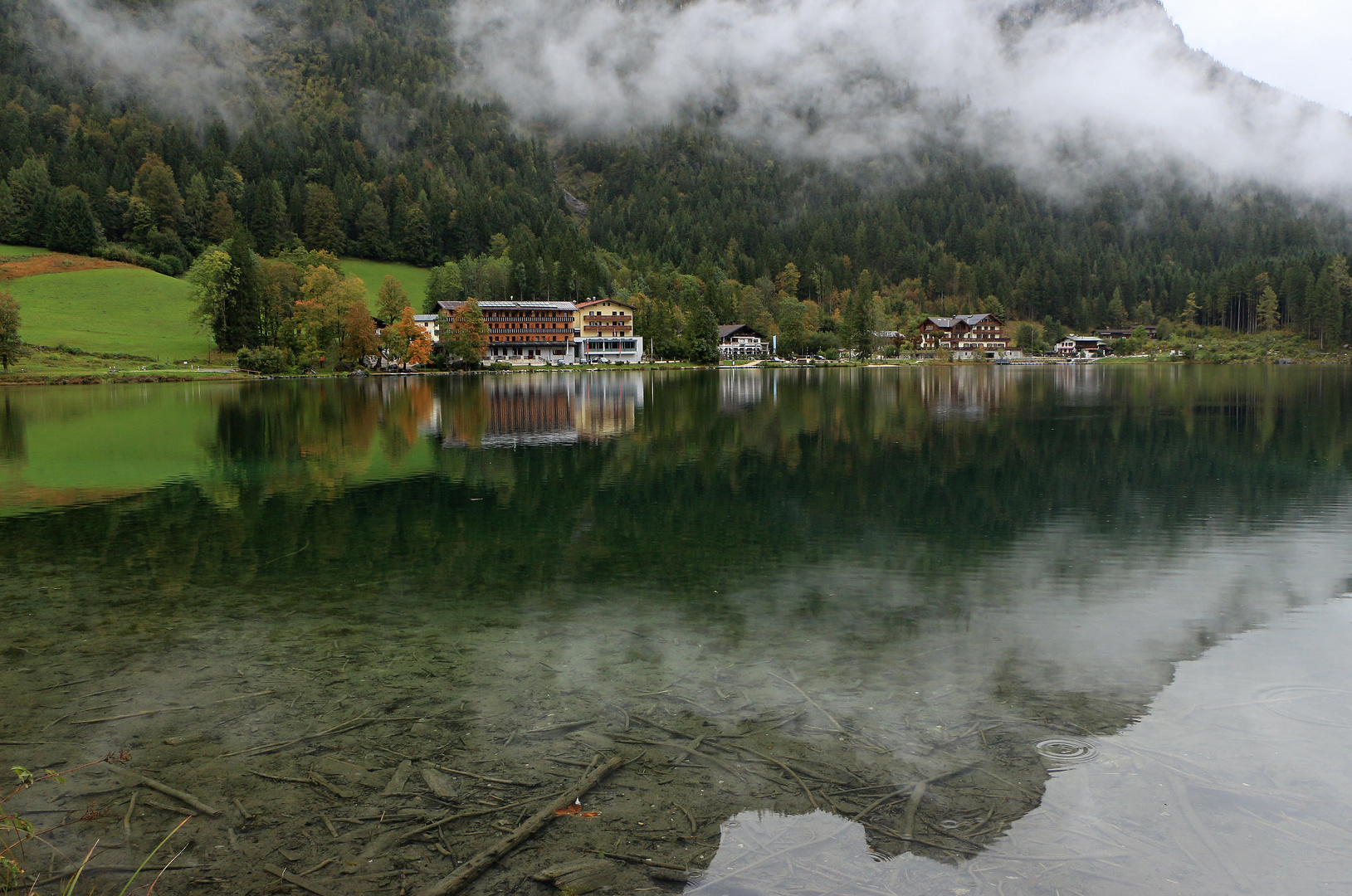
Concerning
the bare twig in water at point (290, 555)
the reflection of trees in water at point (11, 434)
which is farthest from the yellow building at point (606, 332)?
the bare twig in water at point (290, 555)

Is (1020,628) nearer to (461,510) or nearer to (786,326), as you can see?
(461,510)

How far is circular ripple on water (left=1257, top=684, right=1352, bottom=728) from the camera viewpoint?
9.13 m

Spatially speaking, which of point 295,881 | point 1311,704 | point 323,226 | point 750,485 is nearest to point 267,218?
point 323,226

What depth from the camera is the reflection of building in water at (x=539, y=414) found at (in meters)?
40.3

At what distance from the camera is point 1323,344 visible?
174 meters

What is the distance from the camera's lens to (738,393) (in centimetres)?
7569

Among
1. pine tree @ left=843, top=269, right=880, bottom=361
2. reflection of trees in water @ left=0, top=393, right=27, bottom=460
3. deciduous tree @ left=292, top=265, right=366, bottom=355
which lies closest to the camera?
reflection of trees in water @ left=0, top=393, right=27, bottom=460

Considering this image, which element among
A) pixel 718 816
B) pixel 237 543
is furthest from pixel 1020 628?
pixel 237 543

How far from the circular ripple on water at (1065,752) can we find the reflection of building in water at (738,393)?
149 feet

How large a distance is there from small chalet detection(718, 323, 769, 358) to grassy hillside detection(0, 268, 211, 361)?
106687 mm

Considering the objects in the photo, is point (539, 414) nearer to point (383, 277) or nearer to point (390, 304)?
point (390, 304)

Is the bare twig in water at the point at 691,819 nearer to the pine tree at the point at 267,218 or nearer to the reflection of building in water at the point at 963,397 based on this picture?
the reflection of building in water at the point at 963,397

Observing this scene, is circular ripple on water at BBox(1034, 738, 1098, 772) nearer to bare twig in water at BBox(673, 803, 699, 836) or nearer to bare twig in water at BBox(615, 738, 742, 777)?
bare twig in water at BBox(615, 738, 742, 777)

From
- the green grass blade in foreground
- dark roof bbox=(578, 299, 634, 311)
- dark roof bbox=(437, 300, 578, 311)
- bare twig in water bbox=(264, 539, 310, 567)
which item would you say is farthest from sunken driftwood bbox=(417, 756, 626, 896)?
dark roof bbox=(578, 299, 634, 311)
